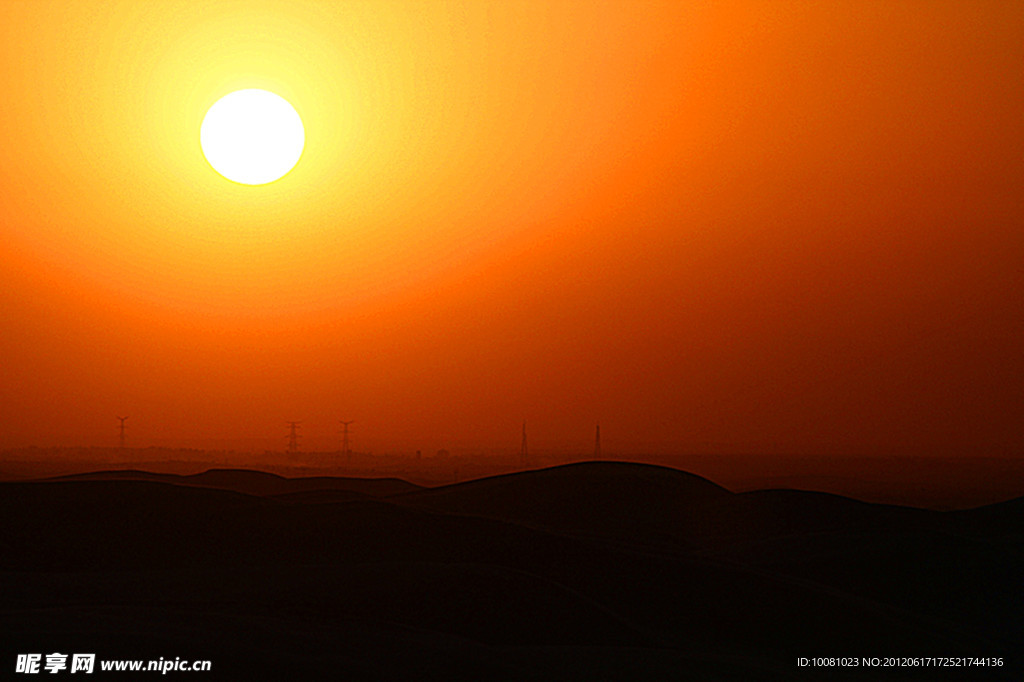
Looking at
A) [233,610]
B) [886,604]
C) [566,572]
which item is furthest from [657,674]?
[886,604]

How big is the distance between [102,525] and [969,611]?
25.1 m

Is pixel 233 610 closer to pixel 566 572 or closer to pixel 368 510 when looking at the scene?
pixel 566 572

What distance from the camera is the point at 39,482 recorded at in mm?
42969

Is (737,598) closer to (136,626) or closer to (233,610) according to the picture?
(233,610)

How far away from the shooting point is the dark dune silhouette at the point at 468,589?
1716 centimetres

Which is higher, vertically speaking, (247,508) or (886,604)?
(247,508)

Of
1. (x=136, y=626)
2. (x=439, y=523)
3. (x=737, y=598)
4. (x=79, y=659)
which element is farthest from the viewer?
(x=439, y=523)

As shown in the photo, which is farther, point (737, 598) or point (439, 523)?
point (439, 523)

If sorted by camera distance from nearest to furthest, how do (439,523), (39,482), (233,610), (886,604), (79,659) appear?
(79,659) → (233,610) → (886,604) → (439,523) → (39,482)

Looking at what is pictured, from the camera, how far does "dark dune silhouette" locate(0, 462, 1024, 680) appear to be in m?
17.2

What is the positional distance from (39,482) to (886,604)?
31.3m

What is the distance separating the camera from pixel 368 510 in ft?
116

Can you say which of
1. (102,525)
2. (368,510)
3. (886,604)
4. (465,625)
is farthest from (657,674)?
(102,525)

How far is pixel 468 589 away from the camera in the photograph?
23.6m
